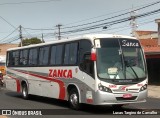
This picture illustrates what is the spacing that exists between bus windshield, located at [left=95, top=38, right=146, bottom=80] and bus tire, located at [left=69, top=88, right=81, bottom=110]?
196cm

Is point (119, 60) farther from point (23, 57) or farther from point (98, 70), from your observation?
point (23, 57)

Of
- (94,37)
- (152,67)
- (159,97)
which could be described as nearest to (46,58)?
(94,37)

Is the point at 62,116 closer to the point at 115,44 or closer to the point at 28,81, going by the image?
the point at 115,44

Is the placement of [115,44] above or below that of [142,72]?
above

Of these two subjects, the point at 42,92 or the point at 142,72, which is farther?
the point at 42,92

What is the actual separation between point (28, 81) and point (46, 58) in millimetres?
3015

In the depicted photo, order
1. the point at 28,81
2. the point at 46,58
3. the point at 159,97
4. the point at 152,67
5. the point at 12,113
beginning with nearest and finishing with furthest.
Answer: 1. the point at 12,113
2. the point at 46,58
3. the point at 28,81
4. the point at 159,97
5. the point at 152,67

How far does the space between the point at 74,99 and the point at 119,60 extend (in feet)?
8.78

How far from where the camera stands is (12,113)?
50.1 ft

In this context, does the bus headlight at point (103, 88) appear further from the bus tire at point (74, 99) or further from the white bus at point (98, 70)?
the bus tire at point (74, 99)

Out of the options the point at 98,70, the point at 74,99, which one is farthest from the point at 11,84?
the point at 98,70

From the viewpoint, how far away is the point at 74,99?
53.9 feet

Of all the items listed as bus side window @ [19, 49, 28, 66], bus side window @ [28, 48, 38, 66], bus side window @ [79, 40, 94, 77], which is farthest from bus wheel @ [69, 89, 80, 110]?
bus side window @ [19, 49, 28, 66]

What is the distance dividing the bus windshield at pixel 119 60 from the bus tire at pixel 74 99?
77.3 inches
